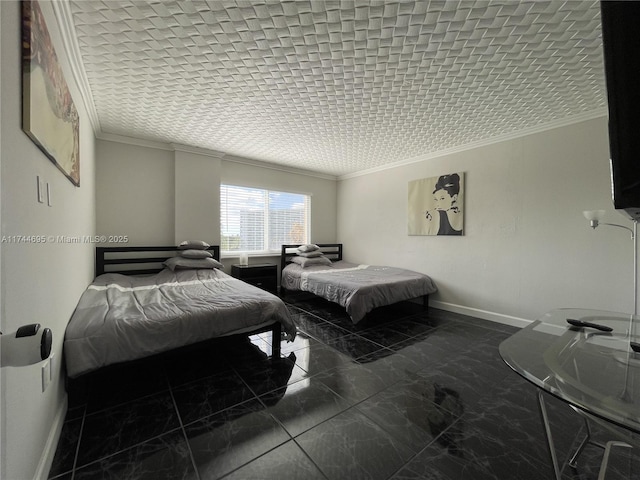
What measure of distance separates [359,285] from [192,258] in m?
2.36

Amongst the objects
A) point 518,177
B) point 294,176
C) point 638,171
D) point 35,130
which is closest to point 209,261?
point 294,176

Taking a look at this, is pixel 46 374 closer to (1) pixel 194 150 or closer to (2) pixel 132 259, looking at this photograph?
(2) pixel 132 259

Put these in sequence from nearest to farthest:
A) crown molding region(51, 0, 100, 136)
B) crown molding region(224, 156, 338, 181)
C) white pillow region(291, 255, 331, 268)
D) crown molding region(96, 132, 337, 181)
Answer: crown molding region(51, 0, 100, 136) → crown molding region(96, 132, 337, 181) → crown molding region(224, 156, 338, 181) → white pillow region(291, 255, 331, 268)

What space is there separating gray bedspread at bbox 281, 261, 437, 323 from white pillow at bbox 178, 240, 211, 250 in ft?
4.82

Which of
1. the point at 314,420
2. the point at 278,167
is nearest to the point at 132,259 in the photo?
the point at 278,167

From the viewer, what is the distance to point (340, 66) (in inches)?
77.9

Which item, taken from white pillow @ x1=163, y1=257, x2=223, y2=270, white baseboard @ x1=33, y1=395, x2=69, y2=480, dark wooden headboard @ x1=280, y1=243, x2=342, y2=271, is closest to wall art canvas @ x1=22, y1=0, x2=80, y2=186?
white baseboard @ x1=33, y1=395, x2=69, y2=480

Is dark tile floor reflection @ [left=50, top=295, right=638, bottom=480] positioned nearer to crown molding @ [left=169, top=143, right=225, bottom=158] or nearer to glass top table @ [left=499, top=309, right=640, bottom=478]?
glass top table @ [left=499, top=309, right=640, bottom=478]

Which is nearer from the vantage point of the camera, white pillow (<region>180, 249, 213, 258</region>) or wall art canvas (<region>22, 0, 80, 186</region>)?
wall art canvas (<region>22, 0, 80, 186</region>)

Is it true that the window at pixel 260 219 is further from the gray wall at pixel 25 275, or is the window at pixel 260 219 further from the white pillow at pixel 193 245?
the gray wall at pixel 25 275

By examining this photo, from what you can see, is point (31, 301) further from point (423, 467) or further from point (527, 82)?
point (527, 82)

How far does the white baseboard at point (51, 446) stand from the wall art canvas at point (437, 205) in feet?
14.1

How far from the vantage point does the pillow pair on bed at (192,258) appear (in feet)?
11.4

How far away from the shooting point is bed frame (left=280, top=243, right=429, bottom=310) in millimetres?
3980
